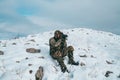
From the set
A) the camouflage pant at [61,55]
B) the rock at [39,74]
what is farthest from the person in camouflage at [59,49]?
the rock at [39,74]

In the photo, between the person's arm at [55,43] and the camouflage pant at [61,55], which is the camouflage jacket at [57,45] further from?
the camouflage pant at [61,55]

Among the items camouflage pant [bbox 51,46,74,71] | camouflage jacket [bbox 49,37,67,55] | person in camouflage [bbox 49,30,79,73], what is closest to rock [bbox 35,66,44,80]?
camouflage pant [bbox 51,46,74,71]

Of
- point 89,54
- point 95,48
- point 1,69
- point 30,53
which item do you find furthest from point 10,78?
point 95,48

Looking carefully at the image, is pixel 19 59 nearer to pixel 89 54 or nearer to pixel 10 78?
pixel 10 78

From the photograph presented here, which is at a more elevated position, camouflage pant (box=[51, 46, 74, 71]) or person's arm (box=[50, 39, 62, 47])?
person's arm (box=[50, 39, 62, 47])

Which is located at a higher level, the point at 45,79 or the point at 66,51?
the point at 66,51

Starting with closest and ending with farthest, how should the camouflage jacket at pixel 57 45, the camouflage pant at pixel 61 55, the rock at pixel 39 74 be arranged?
the rock at pixel 39 74
the camouflage pant at pixel 61 55
the camouflage jacket at pixel 57 45

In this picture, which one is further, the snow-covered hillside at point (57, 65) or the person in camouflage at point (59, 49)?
the person in camouflage at point (59, 49)

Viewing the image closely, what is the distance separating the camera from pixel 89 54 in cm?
1895

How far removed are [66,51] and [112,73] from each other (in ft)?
9.55

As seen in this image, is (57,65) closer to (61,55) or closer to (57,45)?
(61,55)

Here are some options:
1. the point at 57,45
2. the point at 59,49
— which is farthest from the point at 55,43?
the point at 59,49

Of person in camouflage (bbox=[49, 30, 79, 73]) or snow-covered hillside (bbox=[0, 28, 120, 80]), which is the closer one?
snow-covered hillside (bbox=[0, 28, 120, 80])

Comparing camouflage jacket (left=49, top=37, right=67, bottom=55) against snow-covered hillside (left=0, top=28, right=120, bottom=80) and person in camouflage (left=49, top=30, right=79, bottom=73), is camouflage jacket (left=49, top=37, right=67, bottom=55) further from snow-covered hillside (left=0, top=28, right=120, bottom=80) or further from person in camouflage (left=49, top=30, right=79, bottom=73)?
snow-covered hillside (left=0, top=28, right=120, bottom=80)
